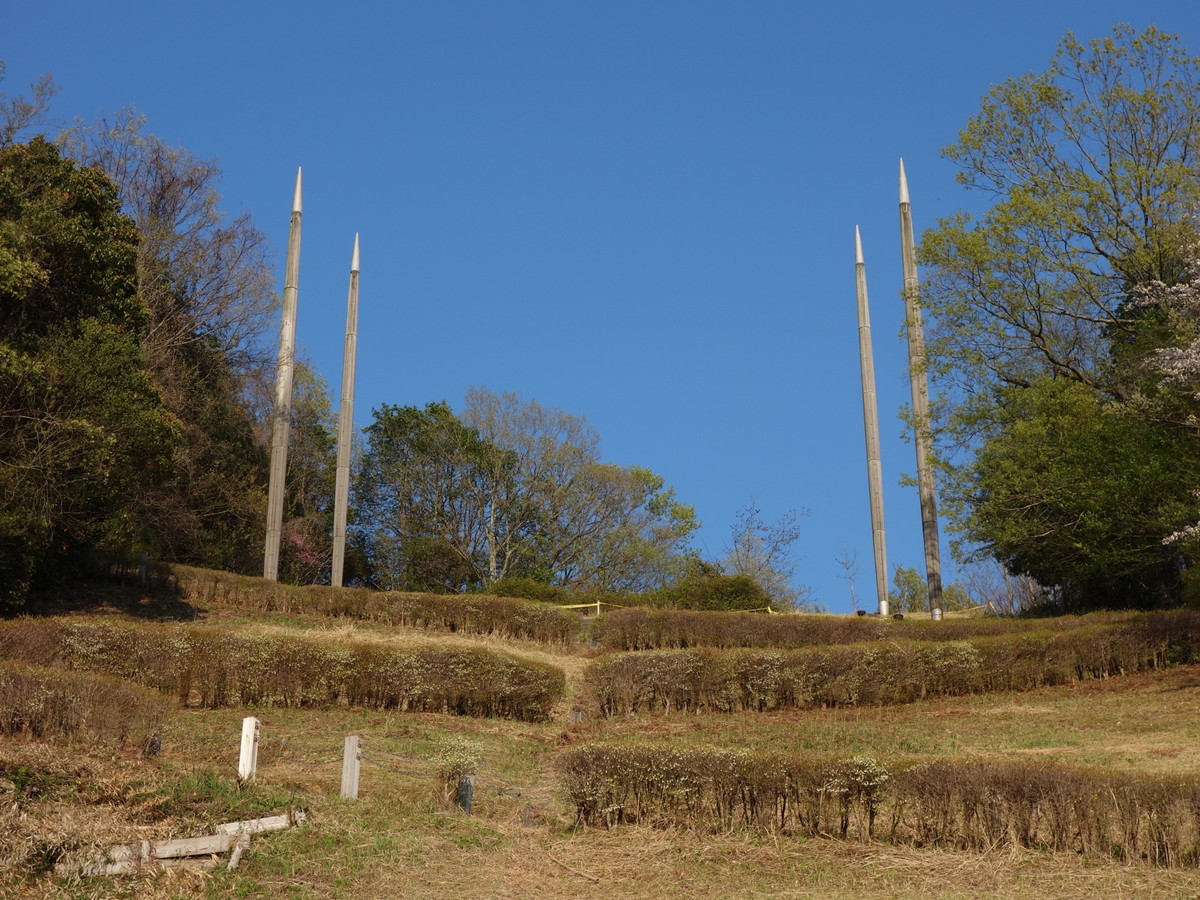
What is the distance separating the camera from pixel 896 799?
10.2 meters

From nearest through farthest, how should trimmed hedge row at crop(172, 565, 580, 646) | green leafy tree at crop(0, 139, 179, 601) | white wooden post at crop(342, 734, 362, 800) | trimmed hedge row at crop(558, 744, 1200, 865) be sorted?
1. trimmed hedge row at crop(558, 744, 1200, 865)
2. white wooden post at crop(342, 734, 362, 800)
3. green leafy tree at crop(0, 139, 179, 601)
4. trimmed hedge row at crop(172, 565, 580, 646)

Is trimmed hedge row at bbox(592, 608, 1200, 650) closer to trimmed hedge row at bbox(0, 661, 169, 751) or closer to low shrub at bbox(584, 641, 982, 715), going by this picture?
low shrub at bbox(584, 641, 982, 715)

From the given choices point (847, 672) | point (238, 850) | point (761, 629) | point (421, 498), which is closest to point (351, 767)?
point (238, 850)

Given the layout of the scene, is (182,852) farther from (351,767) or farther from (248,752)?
(351,767)

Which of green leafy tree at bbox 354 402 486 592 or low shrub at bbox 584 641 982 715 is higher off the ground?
green leafy tree at bbox 354 402 486 592

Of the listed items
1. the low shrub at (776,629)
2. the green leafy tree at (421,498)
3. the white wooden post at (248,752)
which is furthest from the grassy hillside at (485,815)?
the green leafy tree at (421,498)

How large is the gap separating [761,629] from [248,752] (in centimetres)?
1250

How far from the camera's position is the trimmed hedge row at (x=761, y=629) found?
69.8 feet

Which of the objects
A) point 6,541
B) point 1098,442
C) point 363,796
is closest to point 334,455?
point 6,541

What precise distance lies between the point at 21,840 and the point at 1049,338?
80.1 feet

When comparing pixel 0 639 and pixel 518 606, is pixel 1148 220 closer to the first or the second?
pixel 518 606

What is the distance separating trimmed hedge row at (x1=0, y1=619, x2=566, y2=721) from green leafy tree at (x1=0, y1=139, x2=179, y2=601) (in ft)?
16.5

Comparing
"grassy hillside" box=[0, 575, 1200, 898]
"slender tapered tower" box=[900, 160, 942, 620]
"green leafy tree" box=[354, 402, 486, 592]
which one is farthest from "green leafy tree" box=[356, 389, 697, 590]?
"grassy hillside" box=[0, 575, 1200, 898]

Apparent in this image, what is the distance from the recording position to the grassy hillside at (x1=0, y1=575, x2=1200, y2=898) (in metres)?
8.91
